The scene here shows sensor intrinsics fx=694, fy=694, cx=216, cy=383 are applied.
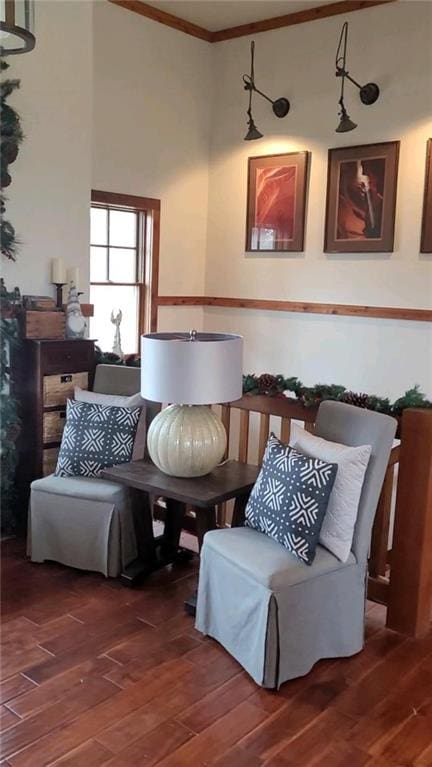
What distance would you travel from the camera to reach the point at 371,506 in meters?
2.68

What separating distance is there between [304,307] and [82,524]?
9.40ft

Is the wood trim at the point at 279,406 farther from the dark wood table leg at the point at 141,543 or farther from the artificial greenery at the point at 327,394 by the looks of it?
the dark wood table leg at the point at 141,543

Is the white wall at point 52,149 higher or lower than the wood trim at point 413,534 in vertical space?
higher

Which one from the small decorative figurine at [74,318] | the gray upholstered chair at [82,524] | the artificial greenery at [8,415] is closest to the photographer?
the gray upholstered chair at [82,524]

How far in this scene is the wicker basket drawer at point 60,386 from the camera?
12.5ft

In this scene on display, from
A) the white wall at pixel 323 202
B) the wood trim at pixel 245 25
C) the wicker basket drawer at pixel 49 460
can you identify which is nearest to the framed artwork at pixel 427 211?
the white wall at pixel 323 202

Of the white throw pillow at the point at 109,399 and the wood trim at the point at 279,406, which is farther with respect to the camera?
the white throw pillow at the point at 109,399

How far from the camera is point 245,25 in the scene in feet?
18.1

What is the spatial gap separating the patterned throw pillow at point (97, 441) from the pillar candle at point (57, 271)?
0.95 m

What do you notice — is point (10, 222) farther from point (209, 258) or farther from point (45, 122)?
point (209, 258)

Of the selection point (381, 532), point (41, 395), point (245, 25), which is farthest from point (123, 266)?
point (381, 532)

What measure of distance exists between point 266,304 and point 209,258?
29.1 inches

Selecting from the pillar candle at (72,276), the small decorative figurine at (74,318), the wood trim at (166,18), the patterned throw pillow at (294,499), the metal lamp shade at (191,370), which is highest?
the wood trim at (166,18)

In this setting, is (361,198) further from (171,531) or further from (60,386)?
(171,531)
